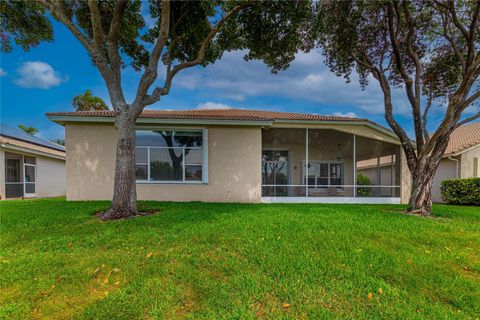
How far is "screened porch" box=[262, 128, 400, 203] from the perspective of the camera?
12820mm

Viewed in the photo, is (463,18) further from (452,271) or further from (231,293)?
(231,293)

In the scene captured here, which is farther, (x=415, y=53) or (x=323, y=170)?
(x=323, y=170)

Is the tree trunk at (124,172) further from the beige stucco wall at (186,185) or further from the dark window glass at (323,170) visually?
the dark window glass at (323,170)

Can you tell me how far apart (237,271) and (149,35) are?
33.1ft

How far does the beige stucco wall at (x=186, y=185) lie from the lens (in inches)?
421

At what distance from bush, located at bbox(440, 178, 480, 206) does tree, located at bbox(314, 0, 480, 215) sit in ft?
15.5

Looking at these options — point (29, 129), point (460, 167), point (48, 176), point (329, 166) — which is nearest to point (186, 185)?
point (329, 166)

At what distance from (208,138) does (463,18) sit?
10266 millimetres

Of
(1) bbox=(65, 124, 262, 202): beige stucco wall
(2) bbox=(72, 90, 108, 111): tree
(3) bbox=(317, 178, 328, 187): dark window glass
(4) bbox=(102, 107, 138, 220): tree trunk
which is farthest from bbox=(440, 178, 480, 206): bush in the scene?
(2) bbox=(72, 90, 108, 111): tree

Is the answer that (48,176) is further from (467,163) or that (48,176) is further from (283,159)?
(467,163)

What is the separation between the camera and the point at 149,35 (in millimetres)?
10258

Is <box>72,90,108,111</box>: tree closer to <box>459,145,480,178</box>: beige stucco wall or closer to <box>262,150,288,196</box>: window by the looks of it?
<box>262,150,288,196</box>: window

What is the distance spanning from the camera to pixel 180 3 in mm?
9250

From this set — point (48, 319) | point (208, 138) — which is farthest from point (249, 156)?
point (48, 319)
